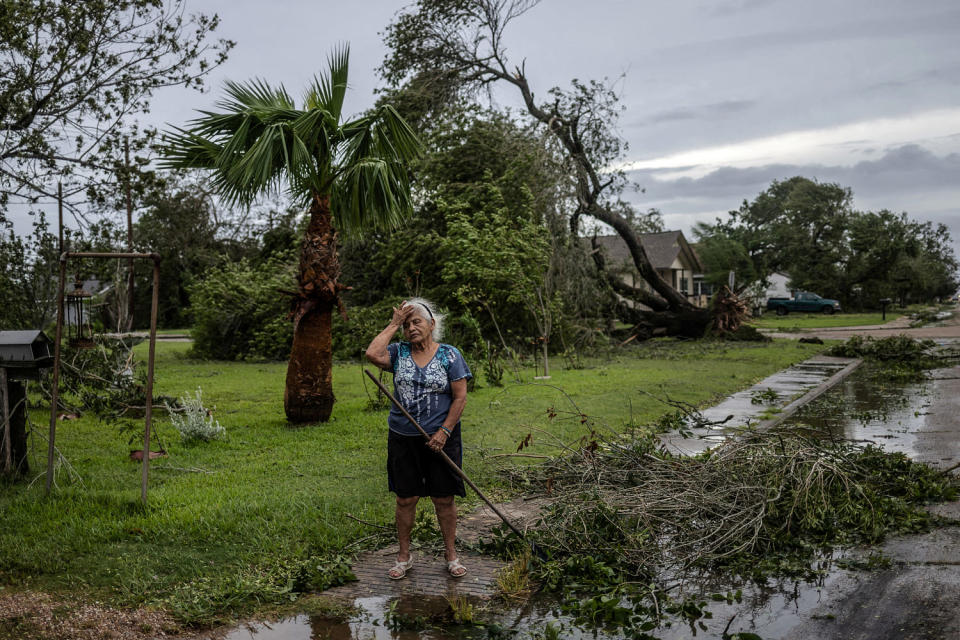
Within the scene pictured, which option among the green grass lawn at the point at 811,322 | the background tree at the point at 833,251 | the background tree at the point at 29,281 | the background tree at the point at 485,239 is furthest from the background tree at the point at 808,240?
the background tree at the point at 29,281

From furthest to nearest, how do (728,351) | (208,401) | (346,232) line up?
(728,351), (208,401), (346,232)

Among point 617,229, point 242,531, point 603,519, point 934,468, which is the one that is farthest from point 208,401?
point 617,229

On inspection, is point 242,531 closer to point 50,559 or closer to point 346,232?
point 50,559

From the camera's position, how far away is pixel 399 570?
17.0 ft

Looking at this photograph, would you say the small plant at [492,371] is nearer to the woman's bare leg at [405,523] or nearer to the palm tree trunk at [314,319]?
the palm tree trunk at [314,319]

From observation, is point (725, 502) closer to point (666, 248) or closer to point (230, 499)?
point (230, 499)

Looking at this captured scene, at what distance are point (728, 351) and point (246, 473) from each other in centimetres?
1794

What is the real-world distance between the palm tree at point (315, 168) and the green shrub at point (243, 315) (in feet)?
34.5

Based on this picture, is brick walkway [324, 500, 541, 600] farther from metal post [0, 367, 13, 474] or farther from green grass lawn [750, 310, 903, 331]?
green grass lawn [750, 310, 903, 331]

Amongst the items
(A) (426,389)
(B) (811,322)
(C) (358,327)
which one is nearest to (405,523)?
(A) (426,389)

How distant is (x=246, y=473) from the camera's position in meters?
8.09

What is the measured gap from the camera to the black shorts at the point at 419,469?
204 inches

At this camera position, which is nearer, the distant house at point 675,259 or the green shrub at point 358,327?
the green shrub at point 358,327

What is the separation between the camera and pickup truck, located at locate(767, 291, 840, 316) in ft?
Result: 180
